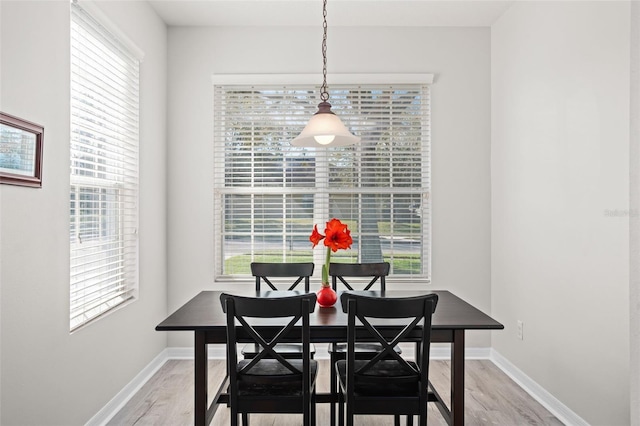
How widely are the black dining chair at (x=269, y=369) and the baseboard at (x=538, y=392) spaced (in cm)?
177

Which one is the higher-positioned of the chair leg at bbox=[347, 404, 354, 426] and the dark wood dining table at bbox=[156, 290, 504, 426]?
the dark wood dining table at bbox=[156, 290, 504, 426]

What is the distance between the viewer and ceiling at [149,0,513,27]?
136 inches

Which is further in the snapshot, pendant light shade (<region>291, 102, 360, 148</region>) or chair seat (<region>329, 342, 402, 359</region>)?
chair seat (<region>329, 342, 402, 359</region>)

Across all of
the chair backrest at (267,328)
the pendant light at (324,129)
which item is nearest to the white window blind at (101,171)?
the chair backrest at (267,328)

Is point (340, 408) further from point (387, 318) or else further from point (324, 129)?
point (324, 129)

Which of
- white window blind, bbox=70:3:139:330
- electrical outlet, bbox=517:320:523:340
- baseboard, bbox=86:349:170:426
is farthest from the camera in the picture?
electrical outlet, bbox=517:320:523:340

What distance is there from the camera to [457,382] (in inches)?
85.8

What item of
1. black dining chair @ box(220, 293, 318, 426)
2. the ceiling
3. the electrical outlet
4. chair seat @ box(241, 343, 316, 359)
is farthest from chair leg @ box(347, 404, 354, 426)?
the ceiling

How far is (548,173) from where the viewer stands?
2.99 metres

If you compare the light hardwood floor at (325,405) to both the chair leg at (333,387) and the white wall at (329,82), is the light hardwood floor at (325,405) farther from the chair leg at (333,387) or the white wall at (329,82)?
the white wall at (329,82)

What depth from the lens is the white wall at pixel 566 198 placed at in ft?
7.69

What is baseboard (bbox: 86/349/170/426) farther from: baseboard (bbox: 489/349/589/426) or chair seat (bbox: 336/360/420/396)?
baseboard (bbox: 489/349/589/426)

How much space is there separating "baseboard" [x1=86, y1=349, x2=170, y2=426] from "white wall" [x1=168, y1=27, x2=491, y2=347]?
0.26 metres

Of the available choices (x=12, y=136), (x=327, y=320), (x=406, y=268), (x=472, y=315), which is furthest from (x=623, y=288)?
(x=12, y=136)
